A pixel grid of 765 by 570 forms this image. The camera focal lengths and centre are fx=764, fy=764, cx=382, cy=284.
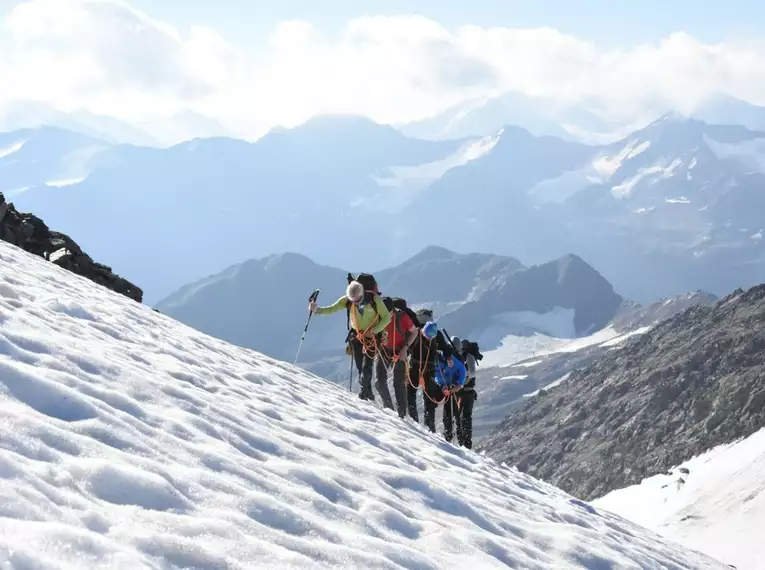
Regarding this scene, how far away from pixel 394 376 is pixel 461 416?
2.58 meters

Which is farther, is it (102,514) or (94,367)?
(94,367)

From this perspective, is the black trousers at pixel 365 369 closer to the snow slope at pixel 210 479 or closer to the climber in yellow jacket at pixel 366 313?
the climber in yellow jacket at pixel 366 313

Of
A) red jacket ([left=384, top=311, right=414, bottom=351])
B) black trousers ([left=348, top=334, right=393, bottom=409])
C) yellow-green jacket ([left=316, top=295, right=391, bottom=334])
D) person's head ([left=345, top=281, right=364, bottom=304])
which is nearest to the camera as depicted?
person's head ([left=345, top=281, right=364, bottom=304])

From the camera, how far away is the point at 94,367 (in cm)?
921

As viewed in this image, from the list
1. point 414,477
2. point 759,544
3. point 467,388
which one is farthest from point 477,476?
point 759,544

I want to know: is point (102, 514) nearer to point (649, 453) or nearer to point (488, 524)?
point (488, 524)

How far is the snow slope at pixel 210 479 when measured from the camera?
546cm

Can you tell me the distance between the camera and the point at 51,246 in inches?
1043

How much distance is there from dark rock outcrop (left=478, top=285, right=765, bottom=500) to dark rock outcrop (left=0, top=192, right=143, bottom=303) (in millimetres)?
35641

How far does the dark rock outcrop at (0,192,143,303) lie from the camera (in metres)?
25.0

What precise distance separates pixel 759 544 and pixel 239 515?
25.8 meters

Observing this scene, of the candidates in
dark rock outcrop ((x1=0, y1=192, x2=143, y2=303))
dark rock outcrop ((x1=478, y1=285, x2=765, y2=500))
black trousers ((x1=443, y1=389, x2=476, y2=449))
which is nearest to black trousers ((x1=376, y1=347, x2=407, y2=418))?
black trousers ((x1=443, y1=389, x2=476, y2=449))

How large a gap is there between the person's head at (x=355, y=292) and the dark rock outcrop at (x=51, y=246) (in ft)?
38.8

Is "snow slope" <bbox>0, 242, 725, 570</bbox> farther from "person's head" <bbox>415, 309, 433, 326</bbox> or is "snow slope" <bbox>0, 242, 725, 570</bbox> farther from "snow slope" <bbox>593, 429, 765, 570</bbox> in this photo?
"snow slope" <bbox>593, 429, 765, 570</bbox>
